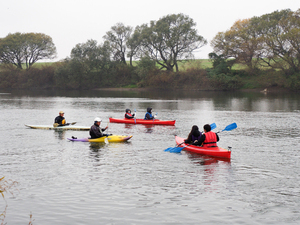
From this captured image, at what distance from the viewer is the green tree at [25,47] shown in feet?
330

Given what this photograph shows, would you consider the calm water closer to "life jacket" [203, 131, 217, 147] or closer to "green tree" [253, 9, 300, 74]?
"life jacket" [203, 131, 217, 147]

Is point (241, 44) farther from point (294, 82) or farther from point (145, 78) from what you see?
point (145, 78)

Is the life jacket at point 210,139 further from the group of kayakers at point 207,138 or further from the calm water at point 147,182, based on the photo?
the calm water at point 147,182

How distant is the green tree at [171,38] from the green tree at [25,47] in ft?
112

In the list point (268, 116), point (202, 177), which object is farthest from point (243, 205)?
point (268, 116)

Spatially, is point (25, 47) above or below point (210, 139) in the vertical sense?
above

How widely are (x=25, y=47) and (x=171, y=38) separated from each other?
46.3m

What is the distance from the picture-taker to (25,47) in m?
102

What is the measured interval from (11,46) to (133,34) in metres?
37.9

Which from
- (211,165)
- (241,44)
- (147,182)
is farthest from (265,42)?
(147,182)

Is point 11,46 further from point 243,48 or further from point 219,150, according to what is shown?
point 219,150

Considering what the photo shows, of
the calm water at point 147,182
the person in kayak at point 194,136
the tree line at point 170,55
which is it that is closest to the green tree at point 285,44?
the tree line at point 170,55

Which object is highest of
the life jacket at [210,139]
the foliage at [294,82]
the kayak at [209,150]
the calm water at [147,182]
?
the foliage at [294,82]

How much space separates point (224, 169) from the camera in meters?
13.9
